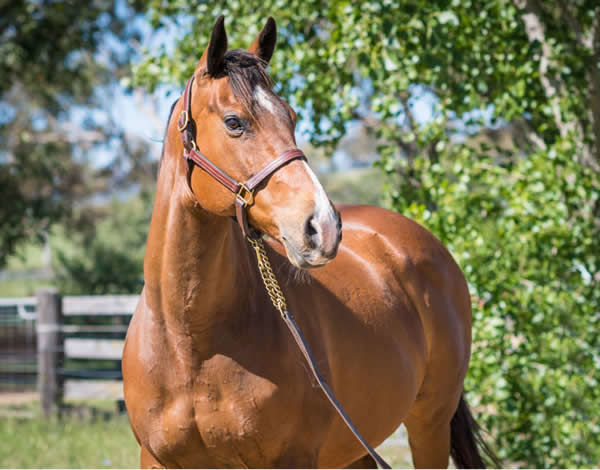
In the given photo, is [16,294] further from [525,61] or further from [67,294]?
[525,61]

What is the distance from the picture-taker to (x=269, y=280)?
89.3 inches

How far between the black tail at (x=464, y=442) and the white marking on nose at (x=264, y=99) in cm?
244

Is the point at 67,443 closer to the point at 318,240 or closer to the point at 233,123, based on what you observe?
the point at 233,123

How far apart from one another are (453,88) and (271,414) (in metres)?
3.13

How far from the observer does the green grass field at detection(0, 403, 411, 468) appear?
5.24 metres

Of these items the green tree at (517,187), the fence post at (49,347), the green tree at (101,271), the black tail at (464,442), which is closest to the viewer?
the black tail at (464,442)

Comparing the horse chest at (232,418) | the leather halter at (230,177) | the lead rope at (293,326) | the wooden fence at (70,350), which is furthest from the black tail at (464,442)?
the wooden fence at (70,350)

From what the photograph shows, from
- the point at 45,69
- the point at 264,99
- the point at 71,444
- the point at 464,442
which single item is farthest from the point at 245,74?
the point at 45,69

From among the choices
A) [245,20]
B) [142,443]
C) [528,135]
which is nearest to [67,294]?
[245,20]

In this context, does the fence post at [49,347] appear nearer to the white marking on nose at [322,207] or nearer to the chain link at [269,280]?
the chain link at [269,280]

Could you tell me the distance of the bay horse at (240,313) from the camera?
198 cm

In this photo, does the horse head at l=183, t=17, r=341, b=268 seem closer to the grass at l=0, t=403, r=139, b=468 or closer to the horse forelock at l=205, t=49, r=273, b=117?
the horse forelock at l=205, t=49, r=273, b=117

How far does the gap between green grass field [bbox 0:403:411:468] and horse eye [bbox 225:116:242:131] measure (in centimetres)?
382

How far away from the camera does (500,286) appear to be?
4.47 metres
